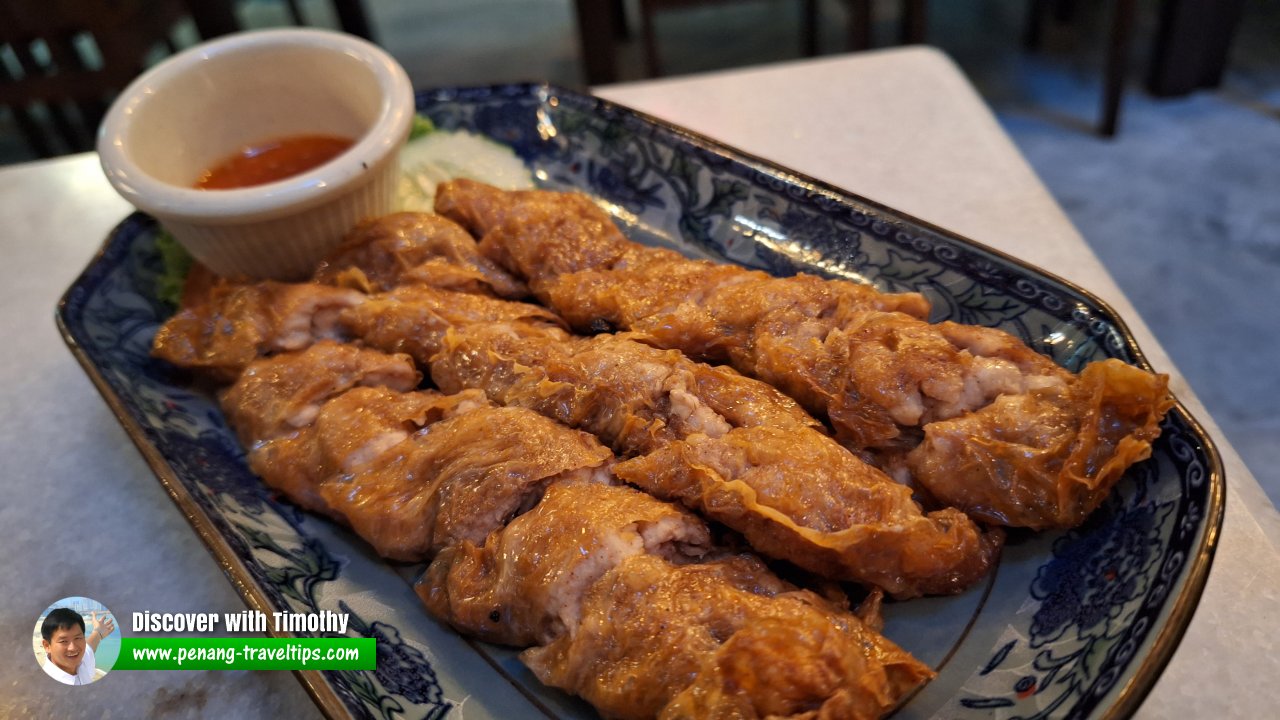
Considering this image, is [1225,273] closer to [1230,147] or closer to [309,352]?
[1230,147]

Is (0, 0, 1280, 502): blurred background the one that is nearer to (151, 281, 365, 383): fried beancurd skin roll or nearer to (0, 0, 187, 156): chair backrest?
(0, 0, 187, 156): chair backrest

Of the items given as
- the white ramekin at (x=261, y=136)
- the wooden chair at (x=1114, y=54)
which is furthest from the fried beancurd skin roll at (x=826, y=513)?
the wooden chair at (x=1114, y=54)

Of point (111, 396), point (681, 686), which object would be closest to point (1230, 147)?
point (681, 686)

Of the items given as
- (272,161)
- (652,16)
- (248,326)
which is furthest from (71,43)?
(248,326)

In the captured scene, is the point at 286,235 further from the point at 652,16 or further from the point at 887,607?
the point at 652,16

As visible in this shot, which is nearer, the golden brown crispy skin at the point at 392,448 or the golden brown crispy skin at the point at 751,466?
the golden brown crispy skin at the point at 751,466

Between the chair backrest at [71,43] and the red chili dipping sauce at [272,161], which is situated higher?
the red chili dipping sauce at [272,161]

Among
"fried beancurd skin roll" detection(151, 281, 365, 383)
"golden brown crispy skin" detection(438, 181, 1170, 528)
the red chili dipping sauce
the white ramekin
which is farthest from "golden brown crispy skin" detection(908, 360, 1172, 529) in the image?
the red chili dipping sauce

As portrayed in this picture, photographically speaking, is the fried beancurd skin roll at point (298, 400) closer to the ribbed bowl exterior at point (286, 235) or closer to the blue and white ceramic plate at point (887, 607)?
the blue and white ceramic plate at point (887, 607)
